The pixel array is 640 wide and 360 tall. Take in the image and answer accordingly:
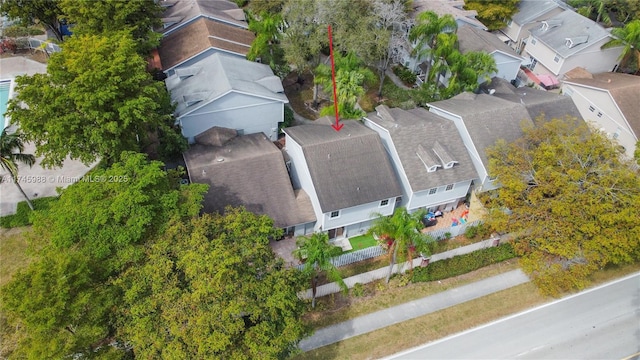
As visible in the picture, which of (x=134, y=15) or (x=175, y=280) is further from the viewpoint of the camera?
(x=134, y=15)

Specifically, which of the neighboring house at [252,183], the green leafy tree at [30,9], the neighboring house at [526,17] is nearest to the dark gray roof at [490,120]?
the neighboring house at [252,183]

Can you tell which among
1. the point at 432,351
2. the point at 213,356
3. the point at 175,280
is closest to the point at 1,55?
the point at 175,280

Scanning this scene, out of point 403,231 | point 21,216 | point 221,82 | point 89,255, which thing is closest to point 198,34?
point 221,82

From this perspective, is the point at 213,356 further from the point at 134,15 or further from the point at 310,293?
the point at 134,15

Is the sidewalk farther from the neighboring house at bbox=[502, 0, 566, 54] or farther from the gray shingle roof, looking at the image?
the neighboring house at bbox=[502, 0, 566, 54]

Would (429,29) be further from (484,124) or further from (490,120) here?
(484,124)

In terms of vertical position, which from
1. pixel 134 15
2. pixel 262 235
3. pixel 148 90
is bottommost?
pixel 262 235
